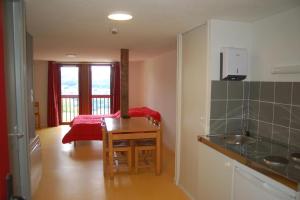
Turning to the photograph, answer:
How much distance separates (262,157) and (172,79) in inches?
133

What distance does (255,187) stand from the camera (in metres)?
1.77

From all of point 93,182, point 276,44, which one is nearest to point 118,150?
point 93,182

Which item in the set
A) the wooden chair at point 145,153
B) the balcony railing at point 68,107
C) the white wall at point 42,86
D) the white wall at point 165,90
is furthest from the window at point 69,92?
the wooden chair at point 145,153

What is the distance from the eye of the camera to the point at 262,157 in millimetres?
1896

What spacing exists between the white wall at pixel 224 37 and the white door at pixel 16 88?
1717 millimetres

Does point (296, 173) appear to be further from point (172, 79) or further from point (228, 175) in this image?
point (172, 79)

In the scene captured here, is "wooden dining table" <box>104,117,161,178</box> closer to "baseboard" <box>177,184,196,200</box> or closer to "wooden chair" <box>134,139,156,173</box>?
"wooden chair" <box>134,139,156,173</box>

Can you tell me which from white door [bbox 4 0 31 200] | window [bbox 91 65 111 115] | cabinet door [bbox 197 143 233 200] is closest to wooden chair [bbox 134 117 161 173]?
cabinet door [bbox 197 143 233 200]

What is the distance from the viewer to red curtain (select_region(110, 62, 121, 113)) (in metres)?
7.93

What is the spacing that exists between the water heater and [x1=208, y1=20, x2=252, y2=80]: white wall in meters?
0.06

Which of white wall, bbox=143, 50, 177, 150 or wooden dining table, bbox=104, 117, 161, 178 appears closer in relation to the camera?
wooden dining table, bbox=104, 117, 161, 178

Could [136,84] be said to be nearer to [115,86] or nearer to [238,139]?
[115,86]

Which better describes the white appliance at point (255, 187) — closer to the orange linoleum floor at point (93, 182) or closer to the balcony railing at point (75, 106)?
the orange linoleum floor at point (93, 182)

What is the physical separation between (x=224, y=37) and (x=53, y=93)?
6.31m
